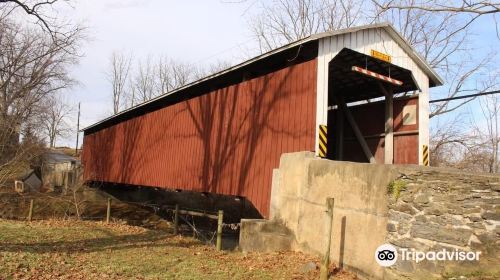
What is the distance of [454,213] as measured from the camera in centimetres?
497

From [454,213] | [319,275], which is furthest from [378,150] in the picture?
[454,213]

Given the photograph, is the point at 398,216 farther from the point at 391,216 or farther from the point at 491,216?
the point at 491,216

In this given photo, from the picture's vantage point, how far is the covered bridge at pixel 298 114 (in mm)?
8945

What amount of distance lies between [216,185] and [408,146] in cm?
474

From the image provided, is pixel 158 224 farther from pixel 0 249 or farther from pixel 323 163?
pixel 323 163

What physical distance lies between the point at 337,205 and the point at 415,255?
1.77 meters

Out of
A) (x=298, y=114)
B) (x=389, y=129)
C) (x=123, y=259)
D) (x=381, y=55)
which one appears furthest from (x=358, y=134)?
(x=123, y=259)

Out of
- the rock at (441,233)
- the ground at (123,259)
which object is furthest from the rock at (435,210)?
the ground at (123,259)

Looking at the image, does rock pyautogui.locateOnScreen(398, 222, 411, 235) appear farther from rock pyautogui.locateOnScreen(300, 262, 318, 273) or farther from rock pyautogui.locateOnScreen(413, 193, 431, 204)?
rock pyautogui.locateOnScreen(300, 262, 318, 273)

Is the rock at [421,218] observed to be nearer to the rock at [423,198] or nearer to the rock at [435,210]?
the rock at [435,210]

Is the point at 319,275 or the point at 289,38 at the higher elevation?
the point at 289,38

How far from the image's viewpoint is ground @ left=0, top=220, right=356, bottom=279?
6.68m

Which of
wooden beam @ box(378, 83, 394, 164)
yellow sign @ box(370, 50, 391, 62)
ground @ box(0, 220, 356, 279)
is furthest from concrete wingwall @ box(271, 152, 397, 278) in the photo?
wooden beam @ box(378, 83, 394, 164)

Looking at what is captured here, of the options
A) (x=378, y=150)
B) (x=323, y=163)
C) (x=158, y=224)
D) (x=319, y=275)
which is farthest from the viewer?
(x=158, y=224)
